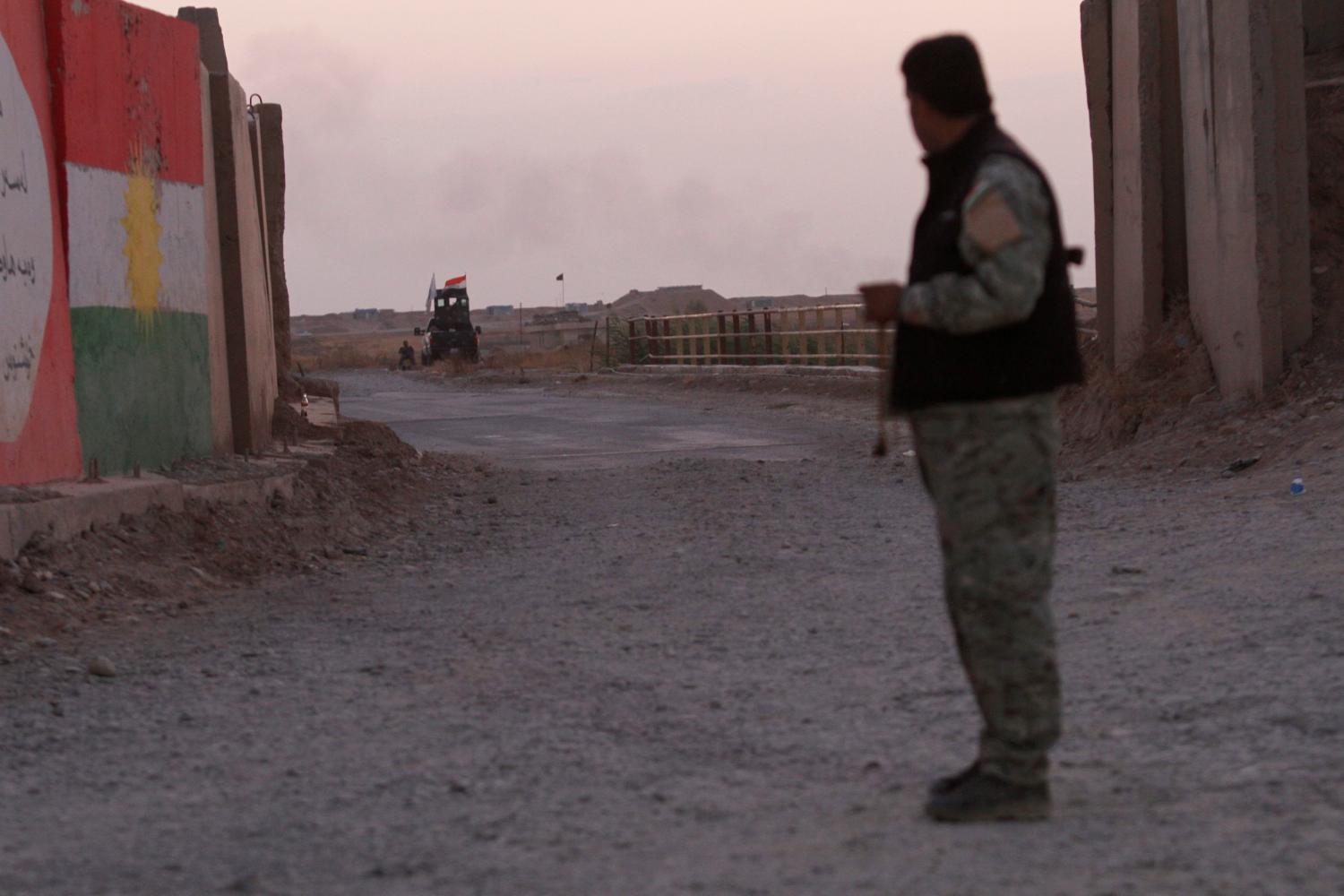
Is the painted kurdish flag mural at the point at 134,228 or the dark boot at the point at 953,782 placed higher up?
the painted kurdish flag mural at the point at 134,228

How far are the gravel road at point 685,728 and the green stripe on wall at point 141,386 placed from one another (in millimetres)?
1508

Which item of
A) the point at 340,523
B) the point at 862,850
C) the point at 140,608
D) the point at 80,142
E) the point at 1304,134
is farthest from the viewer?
the point at 1304,134

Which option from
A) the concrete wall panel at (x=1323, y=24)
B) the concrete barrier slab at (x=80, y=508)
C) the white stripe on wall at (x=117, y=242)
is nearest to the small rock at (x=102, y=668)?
the concrete barrier slab at (x=80, y=508)

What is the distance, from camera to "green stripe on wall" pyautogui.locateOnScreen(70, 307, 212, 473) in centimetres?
845

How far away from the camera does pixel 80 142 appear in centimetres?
848

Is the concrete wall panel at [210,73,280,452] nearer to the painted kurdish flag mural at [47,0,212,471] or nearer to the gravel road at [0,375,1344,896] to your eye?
the painted kurdish flag mural at [47,0,212,471]

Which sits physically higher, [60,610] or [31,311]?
[31,311]

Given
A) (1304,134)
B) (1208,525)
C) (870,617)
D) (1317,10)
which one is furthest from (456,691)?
(1317,10)

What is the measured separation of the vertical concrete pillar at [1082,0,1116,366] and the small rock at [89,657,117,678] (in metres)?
9.93

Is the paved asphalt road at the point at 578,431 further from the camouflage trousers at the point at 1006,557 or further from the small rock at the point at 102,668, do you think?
the camouflage trousers at the point at 1006,557

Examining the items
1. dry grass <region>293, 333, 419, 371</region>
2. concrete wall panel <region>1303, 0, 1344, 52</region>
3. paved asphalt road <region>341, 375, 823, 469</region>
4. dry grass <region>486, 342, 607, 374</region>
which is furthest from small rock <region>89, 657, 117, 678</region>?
dry grass <region>486, 342, 607, 374</region>

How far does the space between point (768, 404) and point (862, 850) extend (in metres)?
21.7

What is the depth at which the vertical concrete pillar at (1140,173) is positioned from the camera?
1264 centimetres

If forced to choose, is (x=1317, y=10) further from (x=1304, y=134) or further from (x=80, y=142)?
(x=80, y=142)
